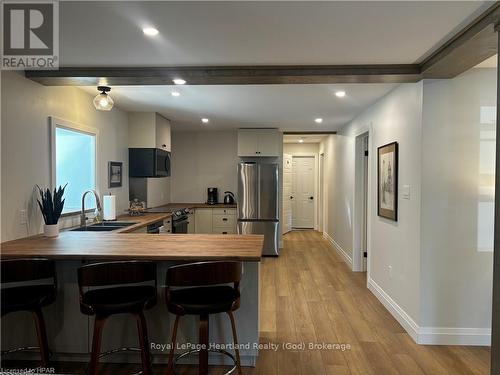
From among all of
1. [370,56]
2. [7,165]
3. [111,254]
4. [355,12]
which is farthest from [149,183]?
[355,12]

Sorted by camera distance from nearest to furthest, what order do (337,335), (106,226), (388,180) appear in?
(337,335), (388,180), (106,226)

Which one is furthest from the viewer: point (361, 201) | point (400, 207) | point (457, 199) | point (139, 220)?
point (361, 201)

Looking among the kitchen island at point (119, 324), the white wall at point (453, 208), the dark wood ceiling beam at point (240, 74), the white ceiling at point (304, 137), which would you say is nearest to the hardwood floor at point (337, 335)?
the kitchen island at point (119, 324)

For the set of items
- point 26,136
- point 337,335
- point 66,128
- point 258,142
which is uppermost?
point 258,142

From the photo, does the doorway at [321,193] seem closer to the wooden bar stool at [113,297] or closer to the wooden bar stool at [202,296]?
the wooden bar stool at [202,296]

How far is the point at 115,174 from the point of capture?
14.8ft

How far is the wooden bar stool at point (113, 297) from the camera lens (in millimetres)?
2103

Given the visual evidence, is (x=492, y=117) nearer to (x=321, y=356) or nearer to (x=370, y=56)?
(x=370, y=56)

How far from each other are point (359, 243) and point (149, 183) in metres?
3.36

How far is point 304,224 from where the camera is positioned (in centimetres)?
948

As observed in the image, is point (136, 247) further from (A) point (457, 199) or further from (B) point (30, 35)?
(A) point (457, 199)

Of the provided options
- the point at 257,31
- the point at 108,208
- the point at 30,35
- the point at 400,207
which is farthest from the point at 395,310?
the point at 30,35

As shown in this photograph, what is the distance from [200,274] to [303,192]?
7.59 m

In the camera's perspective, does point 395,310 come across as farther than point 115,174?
No
